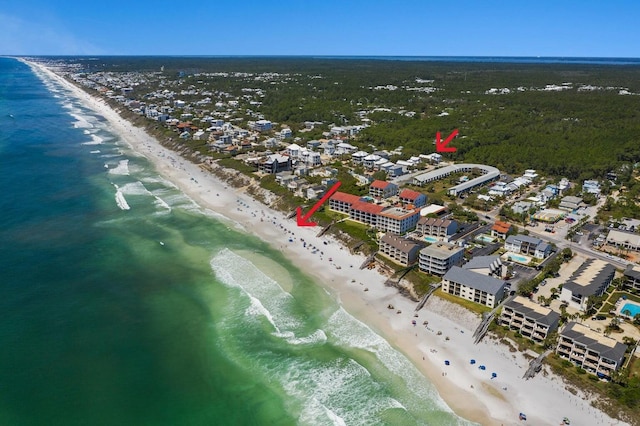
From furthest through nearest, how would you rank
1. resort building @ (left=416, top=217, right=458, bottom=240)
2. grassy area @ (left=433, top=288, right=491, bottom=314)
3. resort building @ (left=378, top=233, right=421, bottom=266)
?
resort building @ (left=416, top=217, right=458, bottom=240)
resort building @ (left=378, top=233, right=421, bottom=266)
grassy area @ (left=433, top=288, right=491, bottom=314)

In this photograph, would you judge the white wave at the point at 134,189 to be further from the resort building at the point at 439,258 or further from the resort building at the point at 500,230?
the resort building at the point at 500,230

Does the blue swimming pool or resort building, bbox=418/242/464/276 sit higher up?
resort building, bbox=418/242/464/276

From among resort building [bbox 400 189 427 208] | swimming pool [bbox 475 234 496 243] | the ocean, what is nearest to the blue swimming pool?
swimming pool [bbox 475 234 496 243]

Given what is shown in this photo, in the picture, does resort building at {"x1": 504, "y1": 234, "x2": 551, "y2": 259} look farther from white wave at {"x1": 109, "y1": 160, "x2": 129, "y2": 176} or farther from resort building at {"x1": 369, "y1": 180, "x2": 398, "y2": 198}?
white wave at {"x1": 109, "y1": 160, "x2": 129, "y2": 176}

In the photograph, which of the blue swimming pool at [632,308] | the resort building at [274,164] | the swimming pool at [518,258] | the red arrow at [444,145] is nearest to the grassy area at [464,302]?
the swimming pool at [518,258]

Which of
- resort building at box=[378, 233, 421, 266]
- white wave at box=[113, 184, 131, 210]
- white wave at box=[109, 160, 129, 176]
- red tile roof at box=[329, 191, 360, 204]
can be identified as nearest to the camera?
resort building at box=[378, 233, 421, 266]

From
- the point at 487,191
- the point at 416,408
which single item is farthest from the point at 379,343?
the point at 487,191

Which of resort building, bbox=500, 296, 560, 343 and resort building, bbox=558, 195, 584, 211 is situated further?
resort building, bbox=558, 195, 584, 211

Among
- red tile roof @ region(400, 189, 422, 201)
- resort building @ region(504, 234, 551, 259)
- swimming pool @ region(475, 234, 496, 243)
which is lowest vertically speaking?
swimming pool @ region(475, 234, 496, 243)
